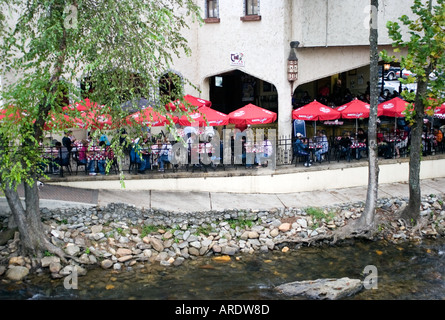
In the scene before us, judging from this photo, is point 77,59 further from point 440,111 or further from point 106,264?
point 440,111

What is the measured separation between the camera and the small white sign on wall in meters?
20.9

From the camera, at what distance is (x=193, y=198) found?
17.7 meters

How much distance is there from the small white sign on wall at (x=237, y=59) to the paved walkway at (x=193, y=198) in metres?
5.62

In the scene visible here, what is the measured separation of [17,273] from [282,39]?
12.2 meters

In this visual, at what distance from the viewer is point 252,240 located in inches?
633

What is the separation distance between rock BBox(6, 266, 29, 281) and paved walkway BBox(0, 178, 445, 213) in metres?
2.58

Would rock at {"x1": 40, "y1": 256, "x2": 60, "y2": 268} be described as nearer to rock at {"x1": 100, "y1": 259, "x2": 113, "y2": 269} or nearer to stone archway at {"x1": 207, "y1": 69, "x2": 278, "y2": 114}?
rock at {"x1": 100, "y1": 259, "x2": 113, "y2": 269}

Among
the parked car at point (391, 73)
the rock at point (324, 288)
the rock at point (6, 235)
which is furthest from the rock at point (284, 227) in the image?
the parked car at point (391, 73)

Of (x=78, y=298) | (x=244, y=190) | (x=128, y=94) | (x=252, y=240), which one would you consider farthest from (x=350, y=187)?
(x=78, y=298)

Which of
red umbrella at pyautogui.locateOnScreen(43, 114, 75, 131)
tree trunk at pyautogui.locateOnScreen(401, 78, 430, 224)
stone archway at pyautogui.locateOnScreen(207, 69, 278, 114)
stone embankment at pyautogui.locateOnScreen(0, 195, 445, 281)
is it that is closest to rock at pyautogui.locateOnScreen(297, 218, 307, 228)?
stone embankment at pyautogui.locateOnScreen(0, 195, 445, 281)

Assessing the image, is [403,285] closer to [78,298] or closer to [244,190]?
[244,190]

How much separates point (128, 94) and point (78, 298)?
16.9 feet

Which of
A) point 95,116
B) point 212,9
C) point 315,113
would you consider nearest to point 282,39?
point 315,113

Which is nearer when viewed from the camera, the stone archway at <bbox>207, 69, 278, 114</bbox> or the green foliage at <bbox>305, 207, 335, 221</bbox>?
the green foliage at <bbox>305, 207, 335, 221</bbox>
